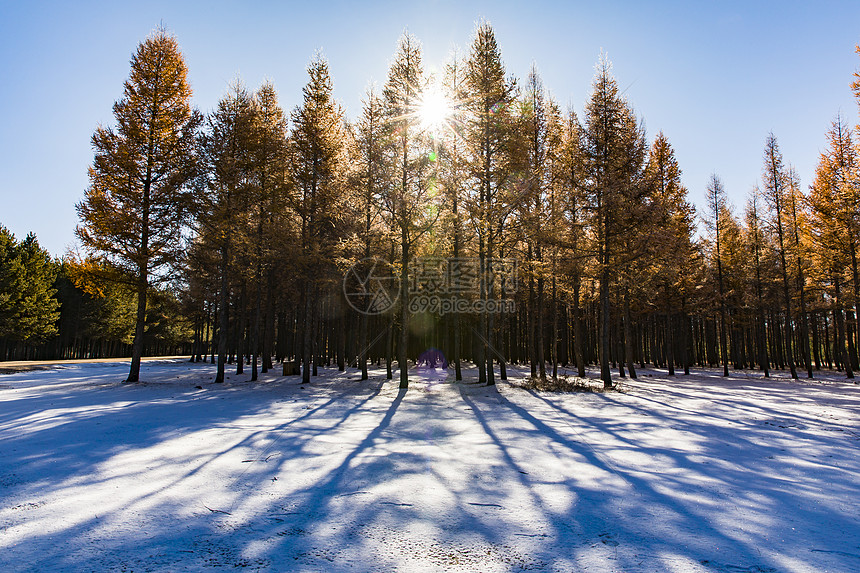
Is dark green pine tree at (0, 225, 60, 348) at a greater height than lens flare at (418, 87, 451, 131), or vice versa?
lens flare at (418, 87, 451, 131)

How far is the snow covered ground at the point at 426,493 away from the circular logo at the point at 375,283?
12.7 meters

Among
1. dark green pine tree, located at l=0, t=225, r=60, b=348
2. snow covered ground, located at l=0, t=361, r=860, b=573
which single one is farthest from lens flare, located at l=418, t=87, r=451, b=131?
dark green pine tree, located at l=0, t=225, r=60, b=348

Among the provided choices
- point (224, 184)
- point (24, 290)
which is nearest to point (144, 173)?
point (224, 184)

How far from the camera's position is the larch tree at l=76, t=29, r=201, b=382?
16.3m

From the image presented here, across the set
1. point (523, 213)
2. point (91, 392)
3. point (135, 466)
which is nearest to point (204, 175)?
point (91, 392)

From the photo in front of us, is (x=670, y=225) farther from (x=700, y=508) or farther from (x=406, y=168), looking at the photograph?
(x=700, y=508)

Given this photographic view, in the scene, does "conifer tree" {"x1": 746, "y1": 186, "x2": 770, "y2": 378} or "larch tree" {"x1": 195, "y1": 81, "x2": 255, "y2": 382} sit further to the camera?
"conifer tree" {"x1": 746, "y1": 186, "x2": 770, "y2": 378}

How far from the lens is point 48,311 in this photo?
39.0m

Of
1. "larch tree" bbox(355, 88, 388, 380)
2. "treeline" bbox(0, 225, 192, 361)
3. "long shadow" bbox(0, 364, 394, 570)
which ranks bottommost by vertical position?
"long shadow" bbox(0, 364, 394, 570)

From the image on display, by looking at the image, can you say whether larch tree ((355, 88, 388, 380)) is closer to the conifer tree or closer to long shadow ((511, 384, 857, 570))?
long shadow ((511, 384, 857, 570))

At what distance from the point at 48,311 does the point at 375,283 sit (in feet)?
121

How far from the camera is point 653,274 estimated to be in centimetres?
1995

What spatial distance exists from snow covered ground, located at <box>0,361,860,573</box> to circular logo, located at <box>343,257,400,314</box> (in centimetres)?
1272

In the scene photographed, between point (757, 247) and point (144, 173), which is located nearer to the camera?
point (144, 173)
